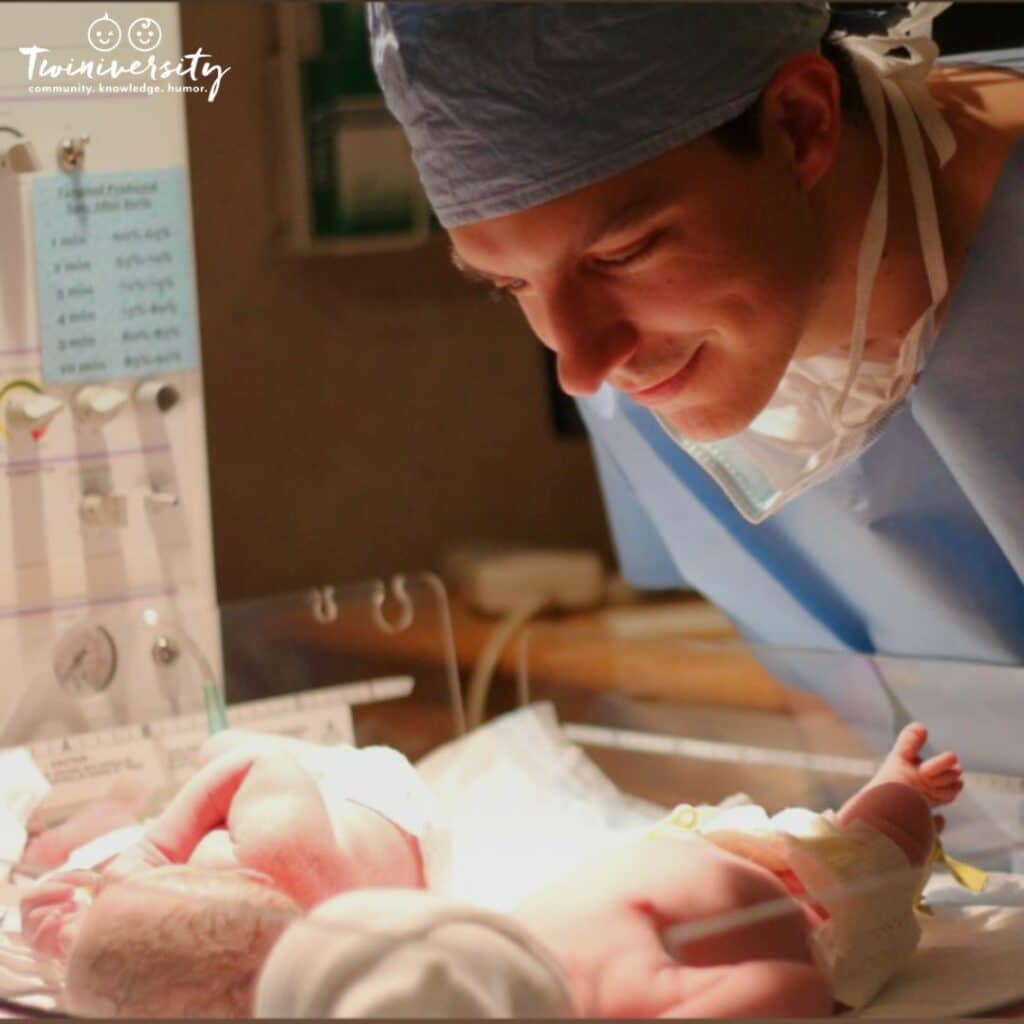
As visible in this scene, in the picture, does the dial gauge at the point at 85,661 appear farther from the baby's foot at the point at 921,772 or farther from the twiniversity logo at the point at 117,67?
the baby's foot at the point at 921,772

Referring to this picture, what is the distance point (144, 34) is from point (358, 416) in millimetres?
1202

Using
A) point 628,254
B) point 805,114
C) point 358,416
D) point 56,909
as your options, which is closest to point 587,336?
point 628,254

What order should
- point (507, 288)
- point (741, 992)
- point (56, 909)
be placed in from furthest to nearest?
point (507, 288)
point (56, 909)
point (741, 992)

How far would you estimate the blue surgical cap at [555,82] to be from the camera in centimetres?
89

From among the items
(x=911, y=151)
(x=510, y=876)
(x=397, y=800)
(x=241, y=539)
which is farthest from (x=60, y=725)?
(x=241, y=539)

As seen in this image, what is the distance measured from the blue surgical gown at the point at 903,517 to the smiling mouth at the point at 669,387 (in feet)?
0.46

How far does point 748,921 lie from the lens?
754mm

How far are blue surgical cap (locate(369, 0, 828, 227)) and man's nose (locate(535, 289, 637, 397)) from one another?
0.20 feet

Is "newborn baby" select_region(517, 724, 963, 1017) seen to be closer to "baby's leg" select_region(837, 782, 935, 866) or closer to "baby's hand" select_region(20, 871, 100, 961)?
"baby's leg" select_region(837, 782, 935, 866)

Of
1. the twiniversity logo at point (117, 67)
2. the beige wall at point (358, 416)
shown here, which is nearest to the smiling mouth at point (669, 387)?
the twiniversity logo at point (117, 67)

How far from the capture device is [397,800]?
3.34 feet

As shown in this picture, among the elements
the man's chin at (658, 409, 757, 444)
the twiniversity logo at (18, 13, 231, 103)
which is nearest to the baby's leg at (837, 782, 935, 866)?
the man's chin at (658, 409, 757, 444)

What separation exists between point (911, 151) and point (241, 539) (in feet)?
4.19

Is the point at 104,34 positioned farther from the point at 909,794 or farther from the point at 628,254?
the point at 909,794
